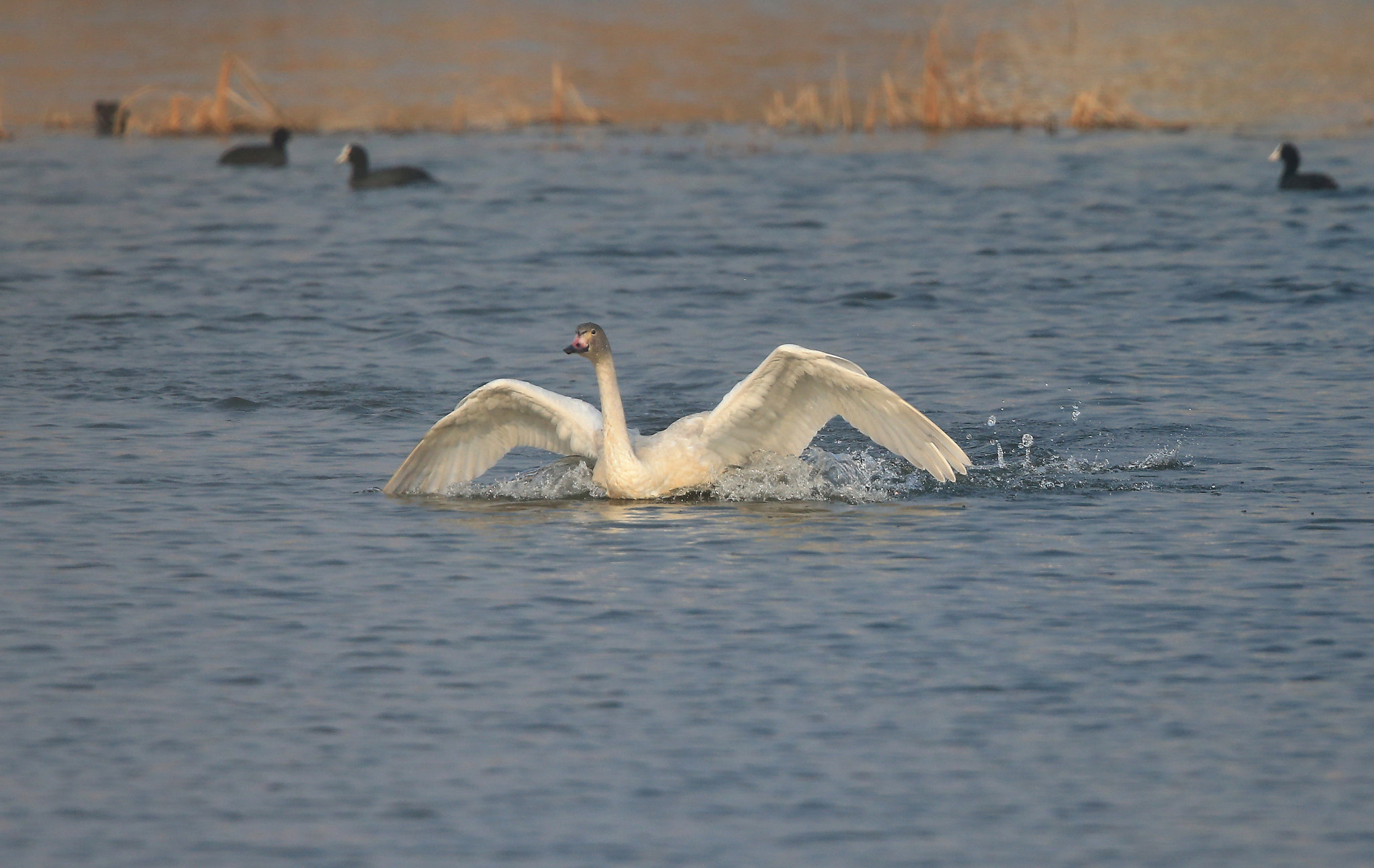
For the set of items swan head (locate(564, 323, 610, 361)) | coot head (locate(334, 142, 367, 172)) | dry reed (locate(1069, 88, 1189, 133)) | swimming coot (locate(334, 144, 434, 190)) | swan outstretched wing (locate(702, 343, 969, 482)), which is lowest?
swan outstretched wing (locate(702, 343, 969, 482))

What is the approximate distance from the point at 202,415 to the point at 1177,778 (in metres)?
8.54

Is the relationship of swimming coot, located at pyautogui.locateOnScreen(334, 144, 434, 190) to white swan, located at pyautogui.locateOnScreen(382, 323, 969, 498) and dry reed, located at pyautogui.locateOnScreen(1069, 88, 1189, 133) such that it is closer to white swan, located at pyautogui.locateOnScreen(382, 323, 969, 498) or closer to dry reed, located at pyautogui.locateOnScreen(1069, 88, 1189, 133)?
dry reed, located at pyautogui.locateOnScreen(1069, 88, 1189, 133)

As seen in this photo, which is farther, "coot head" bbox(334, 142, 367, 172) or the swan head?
"coot head" bbox(334, 142, 367, 172)

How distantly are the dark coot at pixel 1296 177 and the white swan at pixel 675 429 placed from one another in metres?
13.1

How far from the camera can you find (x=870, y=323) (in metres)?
16.6

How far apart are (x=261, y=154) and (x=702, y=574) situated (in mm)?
18168

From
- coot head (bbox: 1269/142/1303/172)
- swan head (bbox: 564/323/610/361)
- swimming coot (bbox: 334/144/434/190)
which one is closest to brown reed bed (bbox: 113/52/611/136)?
swimming coot (bbox: 334/144/434/190)

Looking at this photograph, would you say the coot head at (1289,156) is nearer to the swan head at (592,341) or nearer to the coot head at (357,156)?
the coot head at (357,156)

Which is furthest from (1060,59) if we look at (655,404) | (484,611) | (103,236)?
(484,611)

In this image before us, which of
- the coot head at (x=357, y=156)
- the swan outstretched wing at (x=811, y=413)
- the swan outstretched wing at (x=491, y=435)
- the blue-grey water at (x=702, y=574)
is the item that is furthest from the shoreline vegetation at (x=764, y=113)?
the swan outstretched wing at (x=811, y=413)

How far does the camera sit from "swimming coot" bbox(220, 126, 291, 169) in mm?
25938

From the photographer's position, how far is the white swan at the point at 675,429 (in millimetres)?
10406

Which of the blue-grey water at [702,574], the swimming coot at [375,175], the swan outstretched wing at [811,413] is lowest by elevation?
the blue-grey water at [702,574]

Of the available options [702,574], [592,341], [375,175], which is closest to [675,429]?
[592,341]
